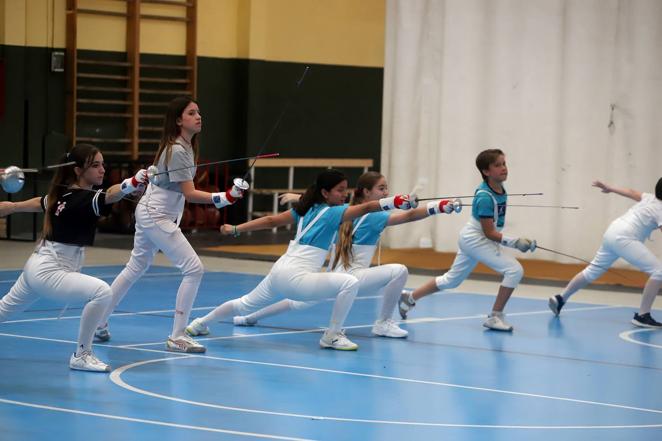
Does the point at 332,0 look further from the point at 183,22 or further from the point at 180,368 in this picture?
the point at 180,368

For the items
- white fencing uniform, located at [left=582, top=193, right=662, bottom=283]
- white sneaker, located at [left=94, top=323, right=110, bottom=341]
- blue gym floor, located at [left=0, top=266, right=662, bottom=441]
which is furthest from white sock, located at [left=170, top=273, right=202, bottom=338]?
white fencing uniform, located at [left=582, top=193, right=662, bottom=283]

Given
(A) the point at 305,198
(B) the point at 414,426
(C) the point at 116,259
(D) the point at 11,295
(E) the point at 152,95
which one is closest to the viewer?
(B) the point at 414,426

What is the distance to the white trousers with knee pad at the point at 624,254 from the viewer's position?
9102 millimetres

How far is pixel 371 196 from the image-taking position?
26.4 feet

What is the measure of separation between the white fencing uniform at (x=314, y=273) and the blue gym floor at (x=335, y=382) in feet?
1.10

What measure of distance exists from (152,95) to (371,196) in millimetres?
9840

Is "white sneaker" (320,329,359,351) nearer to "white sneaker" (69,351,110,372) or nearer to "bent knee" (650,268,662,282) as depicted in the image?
"white sneaker" (69,351,110,372)

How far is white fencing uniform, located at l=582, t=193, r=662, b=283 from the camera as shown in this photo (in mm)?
9133

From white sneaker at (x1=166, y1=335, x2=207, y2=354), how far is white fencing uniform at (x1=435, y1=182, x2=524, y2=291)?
2399mm

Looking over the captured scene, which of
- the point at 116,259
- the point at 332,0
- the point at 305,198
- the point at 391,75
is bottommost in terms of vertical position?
the point at 116,259

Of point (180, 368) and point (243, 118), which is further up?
point (243, 118)

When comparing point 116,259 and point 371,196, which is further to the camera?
point 116,259

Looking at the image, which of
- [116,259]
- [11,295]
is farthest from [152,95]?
[11,295]

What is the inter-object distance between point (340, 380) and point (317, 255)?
1.31m
